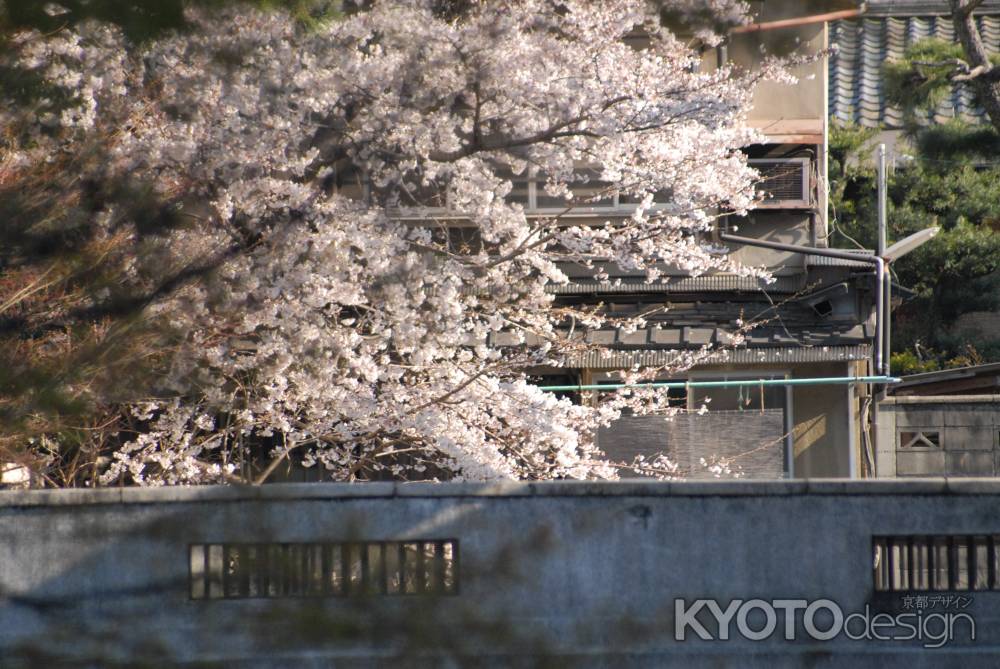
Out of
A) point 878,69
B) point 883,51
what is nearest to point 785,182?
point 878,69

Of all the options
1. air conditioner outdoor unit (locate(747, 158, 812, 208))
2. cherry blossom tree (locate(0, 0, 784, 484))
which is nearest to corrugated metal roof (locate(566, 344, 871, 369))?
cherry blossom tree (locate(0, 0, 784, 484))

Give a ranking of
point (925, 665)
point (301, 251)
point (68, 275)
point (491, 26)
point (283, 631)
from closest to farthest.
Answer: point (283, 631)
point (68, 275)
point (925, 665)
point (491, 26)
point (301, 251)

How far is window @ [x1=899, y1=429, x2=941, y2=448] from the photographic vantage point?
32.8 ft

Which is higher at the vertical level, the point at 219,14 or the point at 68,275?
the point at 219,14

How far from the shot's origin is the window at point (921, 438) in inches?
394

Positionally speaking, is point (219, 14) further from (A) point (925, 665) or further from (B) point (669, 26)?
(A) point (925, 665)

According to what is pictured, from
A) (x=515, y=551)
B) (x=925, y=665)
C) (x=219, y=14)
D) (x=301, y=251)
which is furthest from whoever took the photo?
(x=301, y=251)

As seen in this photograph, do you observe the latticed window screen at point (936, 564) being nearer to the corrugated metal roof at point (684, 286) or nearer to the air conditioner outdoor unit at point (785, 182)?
the corrugated metal roof at point (684, 286)

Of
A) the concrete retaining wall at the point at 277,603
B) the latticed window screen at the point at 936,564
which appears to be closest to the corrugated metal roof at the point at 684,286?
the latticed window screen at the point at 936,564

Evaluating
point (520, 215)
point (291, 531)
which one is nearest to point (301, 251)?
point (520, 215)

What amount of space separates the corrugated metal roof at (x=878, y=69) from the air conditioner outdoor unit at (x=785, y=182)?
3.43ft

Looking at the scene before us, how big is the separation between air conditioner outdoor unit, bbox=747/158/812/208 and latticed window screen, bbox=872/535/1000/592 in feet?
16.6

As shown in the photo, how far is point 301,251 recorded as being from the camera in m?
6.91

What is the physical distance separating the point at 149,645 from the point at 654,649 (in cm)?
222
